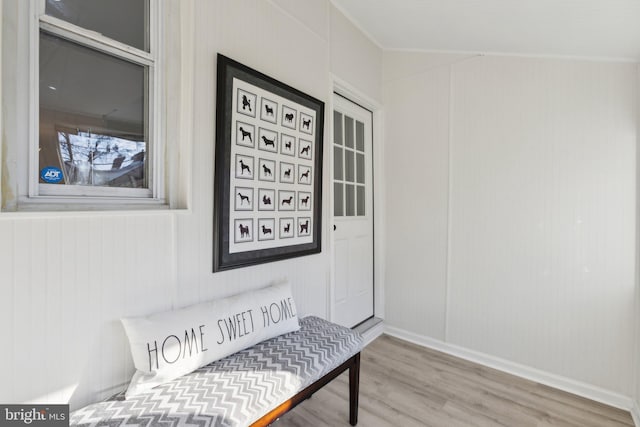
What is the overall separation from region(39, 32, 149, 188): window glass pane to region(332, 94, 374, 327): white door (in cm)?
150

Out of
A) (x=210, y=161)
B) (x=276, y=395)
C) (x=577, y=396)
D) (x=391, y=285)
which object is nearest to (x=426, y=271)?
(x=391, y=285)

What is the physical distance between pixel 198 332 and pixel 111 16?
144 cm

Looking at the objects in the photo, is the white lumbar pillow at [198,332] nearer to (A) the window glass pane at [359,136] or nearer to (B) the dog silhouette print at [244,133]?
(B) the dog silhouette print at [244,133]

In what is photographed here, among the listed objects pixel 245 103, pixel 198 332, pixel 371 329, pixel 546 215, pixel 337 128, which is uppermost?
pixel 337 128

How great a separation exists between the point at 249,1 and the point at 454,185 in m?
2.03

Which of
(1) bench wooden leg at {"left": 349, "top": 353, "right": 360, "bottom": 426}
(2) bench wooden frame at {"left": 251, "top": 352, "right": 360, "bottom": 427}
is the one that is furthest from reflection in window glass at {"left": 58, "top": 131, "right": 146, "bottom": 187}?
(1) bench wooden leg at {"left": 349, "top": 353, "right": 360, "bottom": 426}

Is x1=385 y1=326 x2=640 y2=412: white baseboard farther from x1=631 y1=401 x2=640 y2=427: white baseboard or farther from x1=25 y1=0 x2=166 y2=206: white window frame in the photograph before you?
x1=25 y1=0 x2=166 y2=206: white window frame

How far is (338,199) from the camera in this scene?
2.64 m

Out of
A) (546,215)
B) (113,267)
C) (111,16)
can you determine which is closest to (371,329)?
(546,215)

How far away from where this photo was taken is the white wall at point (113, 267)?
1029mm

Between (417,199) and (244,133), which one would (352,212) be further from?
(244,133)

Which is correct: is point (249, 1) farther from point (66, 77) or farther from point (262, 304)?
point (262, 304)

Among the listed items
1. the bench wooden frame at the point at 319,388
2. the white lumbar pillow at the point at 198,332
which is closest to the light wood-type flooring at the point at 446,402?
the bench wooden frame at the point at 319,388

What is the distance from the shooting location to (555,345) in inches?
83.8
